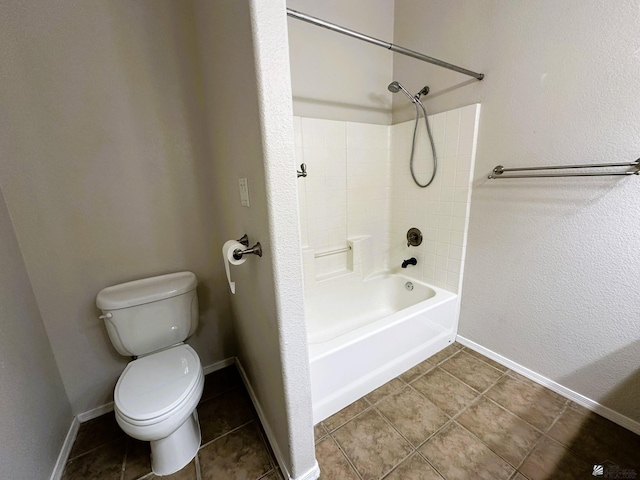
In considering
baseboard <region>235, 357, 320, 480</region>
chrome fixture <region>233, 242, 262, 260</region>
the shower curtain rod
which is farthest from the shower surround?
chrome fixture <region>233, 242, 262, 260</region>

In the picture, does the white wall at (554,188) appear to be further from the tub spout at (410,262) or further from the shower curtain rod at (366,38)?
the tub spout at (410,262)

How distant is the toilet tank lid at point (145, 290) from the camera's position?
120cm

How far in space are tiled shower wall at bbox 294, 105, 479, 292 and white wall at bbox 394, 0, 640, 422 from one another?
0.36 ft

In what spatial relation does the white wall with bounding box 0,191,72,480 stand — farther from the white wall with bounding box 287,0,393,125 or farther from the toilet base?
the white wall with bounding box 287,0,393,125

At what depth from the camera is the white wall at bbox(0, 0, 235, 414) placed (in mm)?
1070

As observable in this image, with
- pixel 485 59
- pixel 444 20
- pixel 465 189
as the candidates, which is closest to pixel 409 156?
pixel 465 189

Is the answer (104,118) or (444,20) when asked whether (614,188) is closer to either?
(444,20)

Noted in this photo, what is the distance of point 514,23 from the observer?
1336 millimetres

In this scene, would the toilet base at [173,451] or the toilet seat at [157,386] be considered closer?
the toilet seat at [157,386]

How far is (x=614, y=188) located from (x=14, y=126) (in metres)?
2.65

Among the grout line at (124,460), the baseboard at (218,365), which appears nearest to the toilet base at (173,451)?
the grout line at (124,460)

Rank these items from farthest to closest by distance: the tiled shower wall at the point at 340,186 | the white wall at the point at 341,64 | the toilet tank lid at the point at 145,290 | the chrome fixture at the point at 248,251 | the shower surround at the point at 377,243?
the tiled shower wall at the point at 340,186
the white wall at the point at 341,64
the shower surround at the point at 377,243
the toilet tank lid at the point at 145,290
the chrome fixture at the point at 248,251

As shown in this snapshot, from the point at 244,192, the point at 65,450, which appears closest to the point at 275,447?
the point at 65,450

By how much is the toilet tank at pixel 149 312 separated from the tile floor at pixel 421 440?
473 millimetres
